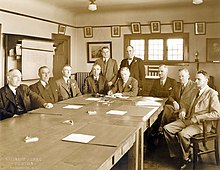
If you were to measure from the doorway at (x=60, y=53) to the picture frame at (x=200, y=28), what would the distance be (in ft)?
10.9

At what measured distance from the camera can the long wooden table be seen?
5.33 ft

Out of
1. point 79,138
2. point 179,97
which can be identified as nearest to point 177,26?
point 179,97

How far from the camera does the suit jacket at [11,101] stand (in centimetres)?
330

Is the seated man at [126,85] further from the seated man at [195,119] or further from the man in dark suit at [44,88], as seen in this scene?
the seated man at [195,119]

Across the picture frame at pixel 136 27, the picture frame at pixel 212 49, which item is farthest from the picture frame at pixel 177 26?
the picture frame at pixel 136 27

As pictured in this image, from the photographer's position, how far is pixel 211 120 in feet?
10.5

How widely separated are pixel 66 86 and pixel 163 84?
1565mm

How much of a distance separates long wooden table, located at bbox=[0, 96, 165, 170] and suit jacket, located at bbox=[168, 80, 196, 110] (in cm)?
61

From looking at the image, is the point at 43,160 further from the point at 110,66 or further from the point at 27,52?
the point at 27,52

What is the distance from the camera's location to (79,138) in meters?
2.08

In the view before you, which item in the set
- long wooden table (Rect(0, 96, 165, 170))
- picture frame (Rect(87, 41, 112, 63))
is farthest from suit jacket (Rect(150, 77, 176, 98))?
picture frame (Rect(87, 41, 112, 63))

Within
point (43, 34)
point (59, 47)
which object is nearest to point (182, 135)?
point (43, 34)

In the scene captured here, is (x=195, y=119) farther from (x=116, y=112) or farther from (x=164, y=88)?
(x=164, y=88)

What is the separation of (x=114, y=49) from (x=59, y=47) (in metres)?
1.48
